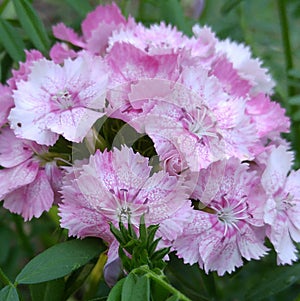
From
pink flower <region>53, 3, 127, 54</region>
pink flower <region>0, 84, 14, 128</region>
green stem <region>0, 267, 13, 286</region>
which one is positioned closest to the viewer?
green stem <region>0, 267, 13, 286</region>

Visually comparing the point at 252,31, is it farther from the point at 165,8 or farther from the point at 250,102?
the point at 250,102

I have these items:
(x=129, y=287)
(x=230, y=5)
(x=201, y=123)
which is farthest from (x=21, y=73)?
→ (x=230, y=5)

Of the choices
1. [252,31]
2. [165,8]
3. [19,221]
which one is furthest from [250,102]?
[252,31]

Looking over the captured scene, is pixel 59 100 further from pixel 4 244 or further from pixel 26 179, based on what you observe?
pixel 4 244

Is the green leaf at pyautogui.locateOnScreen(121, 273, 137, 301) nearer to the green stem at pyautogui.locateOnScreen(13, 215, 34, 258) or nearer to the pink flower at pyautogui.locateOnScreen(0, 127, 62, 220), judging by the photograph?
the pink flower at pyautogui.locateOnScreen(0, 127, 62, 220)

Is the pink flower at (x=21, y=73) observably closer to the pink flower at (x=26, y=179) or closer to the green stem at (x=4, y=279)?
the pink flower at (x=26, y=179)

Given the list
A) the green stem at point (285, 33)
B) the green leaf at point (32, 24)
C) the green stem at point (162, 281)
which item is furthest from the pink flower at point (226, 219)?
the green stem at point (285, 33)

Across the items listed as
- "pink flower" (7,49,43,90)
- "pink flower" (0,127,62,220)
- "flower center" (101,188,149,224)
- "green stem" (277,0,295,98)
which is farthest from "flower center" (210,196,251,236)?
"green stem" (277,0,295,98)
